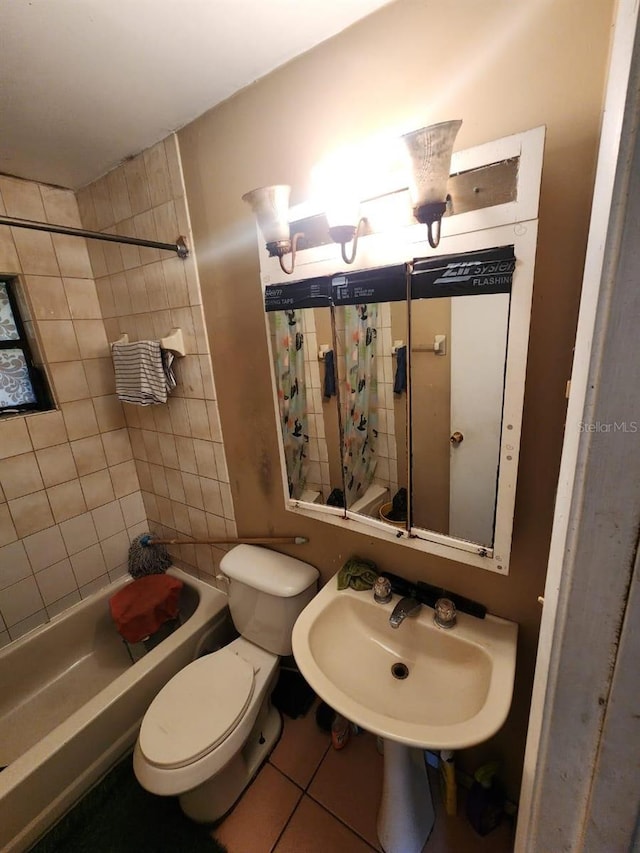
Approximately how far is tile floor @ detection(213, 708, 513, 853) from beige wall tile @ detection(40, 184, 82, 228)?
254 cm

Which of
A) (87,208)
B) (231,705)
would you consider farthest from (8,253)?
(231,705)

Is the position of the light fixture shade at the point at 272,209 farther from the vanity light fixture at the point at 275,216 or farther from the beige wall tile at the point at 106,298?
the beige wall tile at the point at 106,298

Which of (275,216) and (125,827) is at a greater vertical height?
(275,216)

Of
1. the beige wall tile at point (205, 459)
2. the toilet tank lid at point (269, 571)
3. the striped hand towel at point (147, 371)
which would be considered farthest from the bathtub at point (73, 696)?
the striped hand towel at point (147, 371)

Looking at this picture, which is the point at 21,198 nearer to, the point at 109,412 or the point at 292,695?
the point at 109,412

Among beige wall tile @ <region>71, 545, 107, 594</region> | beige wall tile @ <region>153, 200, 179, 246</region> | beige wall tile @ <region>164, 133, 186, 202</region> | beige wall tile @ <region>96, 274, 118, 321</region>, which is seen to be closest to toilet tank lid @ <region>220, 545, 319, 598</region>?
beige wall tile @ <region>71, 545, 107, 594</region>

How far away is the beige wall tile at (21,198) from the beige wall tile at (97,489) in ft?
4.06

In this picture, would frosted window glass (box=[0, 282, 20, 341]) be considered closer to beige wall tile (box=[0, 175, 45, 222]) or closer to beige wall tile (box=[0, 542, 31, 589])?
beige wall tile (box=[0, 175, 45, 222])

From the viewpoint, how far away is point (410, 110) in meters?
0.83

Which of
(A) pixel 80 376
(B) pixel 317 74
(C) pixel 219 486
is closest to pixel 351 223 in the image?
(B) pixel 317 74

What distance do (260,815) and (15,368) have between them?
83.0 inches

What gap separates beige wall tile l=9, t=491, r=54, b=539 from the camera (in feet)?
5.20

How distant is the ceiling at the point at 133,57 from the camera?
80 cm

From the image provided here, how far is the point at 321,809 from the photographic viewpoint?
4.03ft
